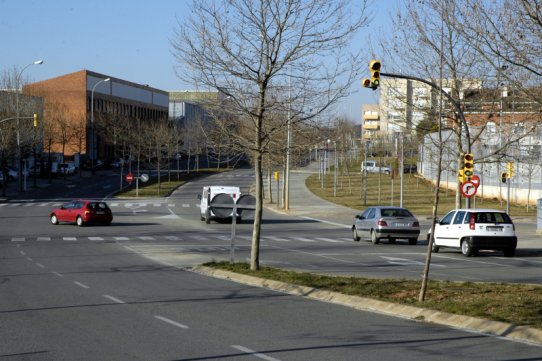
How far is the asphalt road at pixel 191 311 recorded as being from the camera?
1077 centimetres

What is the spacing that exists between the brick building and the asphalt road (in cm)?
7039


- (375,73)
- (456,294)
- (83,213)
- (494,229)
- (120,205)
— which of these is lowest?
(120,205)

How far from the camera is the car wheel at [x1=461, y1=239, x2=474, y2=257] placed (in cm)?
2869

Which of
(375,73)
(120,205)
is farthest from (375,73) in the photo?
(120,205)

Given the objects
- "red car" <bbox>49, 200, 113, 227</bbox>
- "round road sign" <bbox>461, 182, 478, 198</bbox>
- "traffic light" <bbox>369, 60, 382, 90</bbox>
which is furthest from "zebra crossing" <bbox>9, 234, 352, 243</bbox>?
"traffic light" <bbox>369, 60, 382, 90</bbox>

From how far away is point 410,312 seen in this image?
46.8 feet

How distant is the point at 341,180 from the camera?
9450 centimetres

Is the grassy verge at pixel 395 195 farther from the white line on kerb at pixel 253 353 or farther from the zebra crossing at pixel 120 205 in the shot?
the white line on kerb at pixel 253 353

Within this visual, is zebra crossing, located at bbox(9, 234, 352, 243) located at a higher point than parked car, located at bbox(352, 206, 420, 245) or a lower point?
lower

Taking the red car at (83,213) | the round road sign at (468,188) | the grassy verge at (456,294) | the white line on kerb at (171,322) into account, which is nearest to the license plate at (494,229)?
the round road sign at (468,188)

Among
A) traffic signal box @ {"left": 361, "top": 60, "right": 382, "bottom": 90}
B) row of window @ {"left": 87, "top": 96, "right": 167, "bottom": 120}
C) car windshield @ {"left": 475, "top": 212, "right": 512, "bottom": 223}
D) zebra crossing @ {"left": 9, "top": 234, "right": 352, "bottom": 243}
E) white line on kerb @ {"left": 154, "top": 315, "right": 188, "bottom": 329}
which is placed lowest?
zebra crossing @ {"left": 9, "top": 234, "right": 352, "bottom": 243}

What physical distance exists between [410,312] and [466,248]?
1526 centimetres

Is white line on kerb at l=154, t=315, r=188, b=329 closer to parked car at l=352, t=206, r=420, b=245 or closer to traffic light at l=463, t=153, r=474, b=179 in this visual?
traffic light at l=463, t=153, r=474, b=179

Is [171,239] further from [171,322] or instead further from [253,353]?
[253,353]
